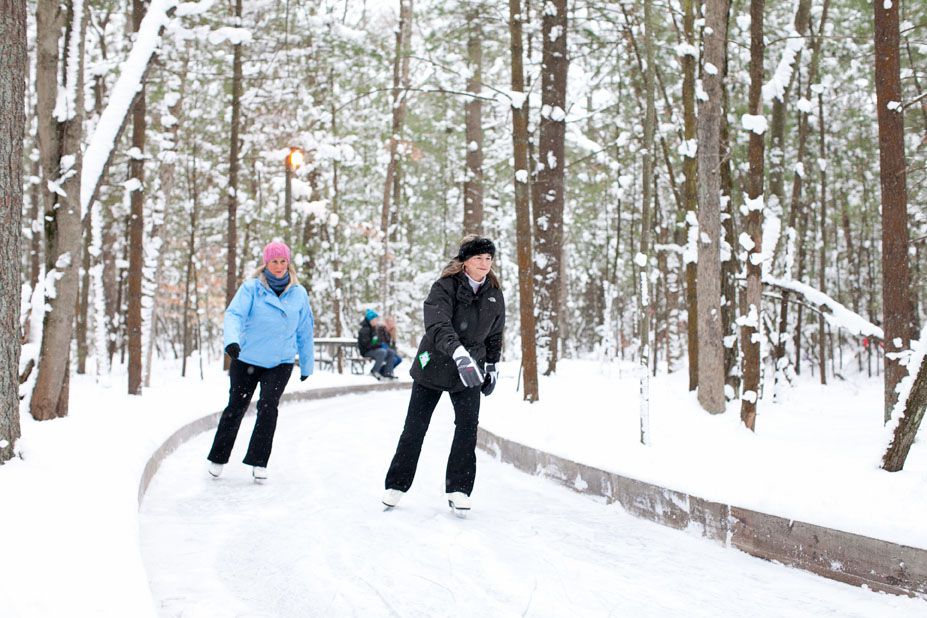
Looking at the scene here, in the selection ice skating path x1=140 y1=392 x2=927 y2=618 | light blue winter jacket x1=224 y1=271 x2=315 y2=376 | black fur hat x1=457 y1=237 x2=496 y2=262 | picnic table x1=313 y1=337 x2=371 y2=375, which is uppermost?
black fur hat x1=457 y1=237 x2=496 y2=262

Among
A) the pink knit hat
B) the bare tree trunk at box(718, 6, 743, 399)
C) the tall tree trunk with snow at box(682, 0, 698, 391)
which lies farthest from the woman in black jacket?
the bare tree trunk at box(718, 6, 743, 399)

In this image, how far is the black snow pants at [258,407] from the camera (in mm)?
7395

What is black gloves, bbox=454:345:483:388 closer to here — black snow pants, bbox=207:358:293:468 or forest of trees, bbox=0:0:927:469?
black snow pants, bbox=207:358:293:468

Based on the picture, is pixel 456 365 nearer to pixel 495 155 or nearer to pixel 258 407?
pixel 258 407

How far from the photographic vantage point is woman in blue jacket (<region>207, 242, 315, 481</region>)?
24.2 ft

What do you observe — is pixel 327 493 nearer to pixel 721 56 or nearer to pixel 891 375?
pixel 891 375

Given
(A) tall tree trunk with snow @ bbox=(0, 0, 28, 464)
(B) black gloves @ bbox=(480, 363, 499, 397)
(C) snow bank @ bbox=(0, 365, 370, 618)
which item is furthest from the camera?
(B) black gloves @ bbox=(480, 363, 499, 397)

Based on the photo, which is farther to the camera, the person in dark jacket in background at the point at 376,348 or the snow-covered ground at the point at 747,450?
the person in dark jacket in background at the point at 376,348

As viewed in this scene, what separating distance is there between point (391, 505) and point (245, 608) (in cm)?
234

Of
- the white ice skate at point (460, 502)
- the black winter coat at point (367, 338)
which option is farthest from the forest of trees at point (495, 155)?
the black winter coat at point (367, 338)

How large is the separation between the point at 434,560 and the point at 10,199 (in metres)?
3.25

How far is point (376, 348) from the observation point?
20.7m

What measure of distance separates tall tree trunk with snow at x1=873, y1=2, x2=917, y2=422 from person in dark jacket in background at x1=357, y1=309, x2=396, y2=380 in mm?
13949

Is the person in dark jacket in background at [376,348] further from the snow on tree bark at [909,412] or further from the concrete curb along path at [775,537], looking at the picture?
the snow on tree bark at [909,412]
